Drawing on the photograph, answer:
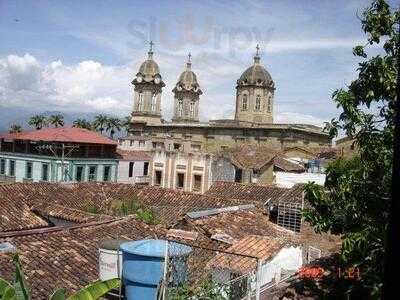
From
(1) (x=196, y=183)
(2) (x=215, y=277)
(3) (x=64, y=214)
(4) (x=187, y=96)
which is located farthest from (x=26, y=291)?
(4) (x=187, y=96)

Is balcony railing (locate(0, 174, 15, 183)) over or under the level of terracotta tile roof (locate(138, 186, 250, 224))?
under

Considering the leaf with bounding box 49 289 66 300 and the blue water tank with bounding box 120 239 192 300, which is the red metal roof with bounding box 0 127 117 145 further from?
the leaf with bounding box 49 289 66 300

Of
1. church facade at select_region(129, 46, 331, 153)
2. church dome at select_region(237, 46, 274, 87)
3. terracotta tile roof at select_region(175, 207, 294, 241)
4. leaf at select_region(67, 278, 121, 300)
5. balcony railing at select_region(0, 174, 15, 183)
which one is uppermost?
church dome at select_region(237, 46, 274, 87)

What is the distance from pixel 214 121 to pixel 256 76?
9.32m

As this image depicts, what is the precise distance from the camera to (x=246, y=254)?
13.1 m

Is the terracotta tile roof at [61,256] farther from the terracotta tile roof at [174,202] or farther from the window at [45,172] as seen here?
the window at [45,172]

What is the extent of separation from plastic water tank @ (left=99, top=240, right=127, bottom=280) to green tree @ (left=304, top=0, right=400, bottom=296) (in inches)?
206

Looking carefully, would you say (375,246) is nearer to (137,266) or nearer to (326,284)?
(326,284)

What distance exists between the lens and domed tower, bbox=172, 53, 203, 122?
239ft

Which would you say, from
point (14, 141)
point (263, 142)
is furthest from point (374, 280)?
point (263, 142)

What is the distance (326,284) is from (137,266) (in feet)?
13.3

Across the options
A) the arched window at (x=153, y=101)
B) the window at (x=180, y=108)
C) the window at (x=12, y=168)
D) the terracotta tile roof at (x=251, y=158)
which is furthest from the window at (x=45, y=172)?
the window at (x=180, y=108)

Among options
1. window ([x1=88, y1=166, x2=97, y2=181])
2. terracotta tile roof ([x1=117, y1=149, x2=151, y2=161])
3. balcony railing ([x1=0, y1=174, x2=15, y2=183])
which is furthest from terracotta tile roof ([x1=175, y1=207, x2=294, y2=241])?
balcony railing ([x1=0, y1=174, x2=15, y2=183])

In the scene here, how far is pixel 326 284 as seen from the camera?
7836mm
